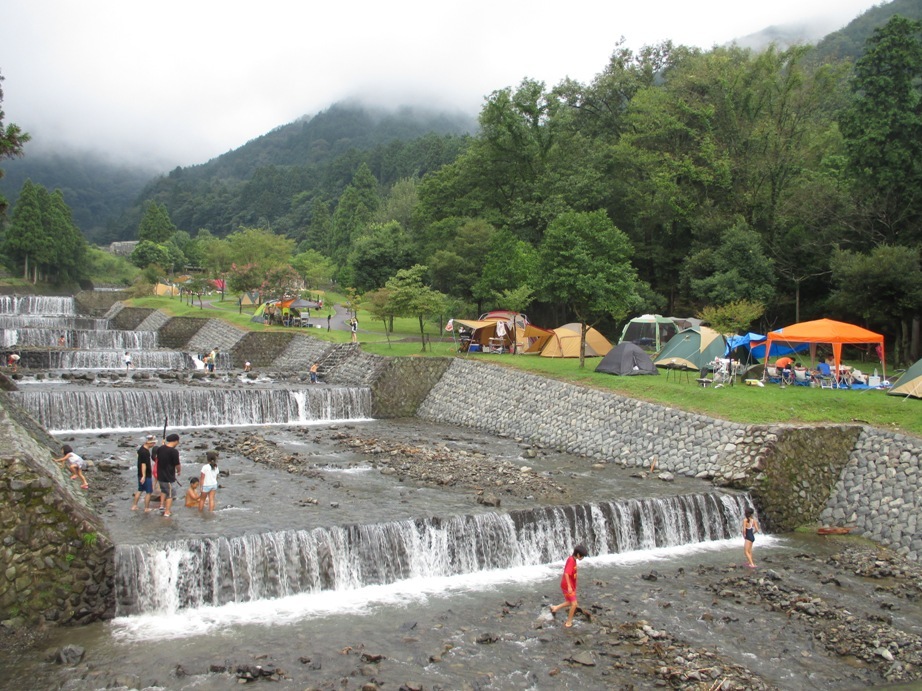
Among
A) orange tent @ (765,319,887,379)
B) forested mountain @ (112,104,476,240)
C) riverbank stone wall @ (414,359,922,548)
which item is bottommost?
riverbank stone wall @ (414,359,922,548)

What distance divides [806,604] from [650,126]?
32015 millimetres

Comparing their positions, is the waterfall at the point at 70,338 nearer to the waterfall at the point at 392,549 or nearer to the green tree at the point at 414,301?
the green tree at the point at 414,301

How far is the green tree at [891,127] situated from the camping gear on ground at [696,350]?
27.3 feet

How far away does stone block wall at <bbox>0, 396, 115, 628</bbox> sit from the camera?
11297mm

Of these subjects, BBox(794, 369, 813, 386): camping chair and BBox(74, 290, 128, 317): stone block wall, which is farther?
BBox(74, 290, 128, 317): stone block wall

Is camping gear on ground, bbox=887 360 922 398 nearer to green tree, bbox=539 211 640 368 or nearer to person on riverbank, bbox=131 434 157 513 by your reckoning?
green tree, bbox=539 211 640 368

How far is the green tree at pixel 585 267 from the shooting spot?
31266 millimetres

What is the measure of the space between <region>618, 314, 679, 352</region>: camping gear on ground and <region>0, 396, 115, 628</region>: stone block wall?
25.5 metres

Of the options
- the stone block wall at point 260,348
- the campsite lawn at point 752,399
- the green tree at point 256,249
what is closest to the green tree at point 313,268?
the green tree at point 256,249

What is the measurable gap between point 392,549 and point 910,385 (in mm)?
15753

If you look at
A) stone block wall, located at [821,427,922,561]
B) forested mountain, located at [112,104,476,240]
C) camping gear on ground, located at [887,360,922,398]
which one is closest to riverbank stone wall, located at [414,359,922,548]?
stone block wall, located at [821,427,922,561]

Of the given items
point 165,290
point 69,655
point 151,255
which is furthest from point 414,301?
point 151,255

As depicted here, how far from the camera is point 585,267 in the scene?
31.5 m

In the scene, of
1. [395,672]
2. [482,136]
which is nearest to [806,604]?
[395,672]
